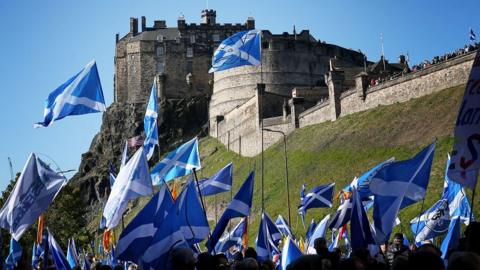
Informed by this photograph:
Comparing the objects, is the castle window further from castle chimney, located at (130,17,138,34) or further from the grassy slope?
the grassy slope

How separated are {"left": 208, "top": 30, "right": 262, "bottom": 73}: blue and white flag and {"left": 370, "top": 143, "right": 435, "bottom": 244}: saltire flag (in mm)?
9199

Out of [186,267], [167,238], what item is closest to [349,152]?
[167,238]

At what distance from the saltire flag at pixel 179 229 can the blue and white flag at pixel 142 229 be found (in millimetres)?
246

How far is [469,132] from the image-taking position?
9977mm

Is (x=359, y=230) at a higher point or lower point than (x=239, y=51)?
lower

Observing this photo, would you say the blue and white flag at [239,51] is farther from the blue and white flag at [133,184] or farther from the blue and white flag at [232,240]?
the blue and white flag at [133,184]

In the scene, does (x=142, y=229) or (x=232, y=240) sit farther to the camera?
(x=232, y=240)

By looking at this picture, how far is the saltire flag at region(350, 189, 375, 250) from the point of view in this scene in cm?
1388

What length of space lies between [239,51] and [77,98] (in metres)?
6.61

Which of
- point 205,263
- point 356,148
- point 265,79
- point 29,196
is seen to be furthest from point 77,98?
point 265,79

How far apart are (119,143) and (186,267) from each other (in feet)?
319

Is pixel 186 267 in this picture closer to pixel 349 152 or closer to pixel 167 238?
pixel 167 238

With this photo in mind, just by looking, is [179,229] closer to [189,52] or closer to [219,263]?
[219,263]

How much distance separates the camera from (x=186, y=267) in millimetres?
8367
